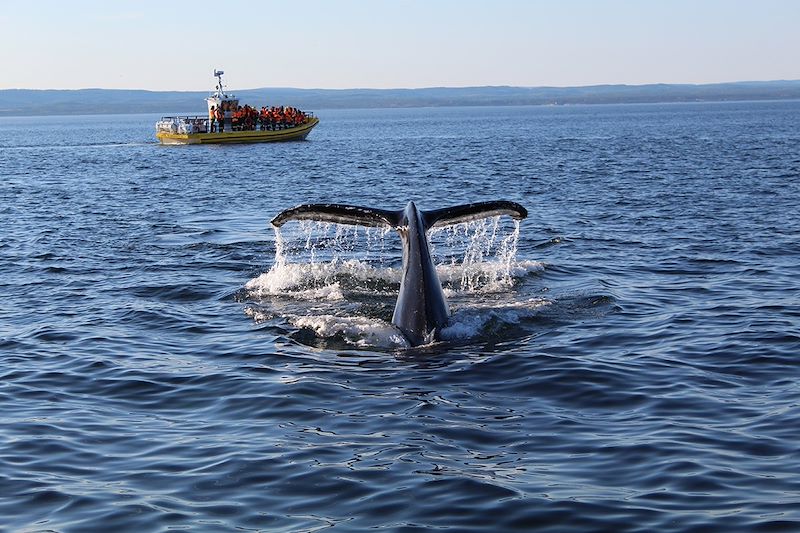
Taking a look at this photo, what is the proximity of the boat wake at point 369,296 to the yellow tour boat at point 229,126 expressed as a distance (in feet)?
206

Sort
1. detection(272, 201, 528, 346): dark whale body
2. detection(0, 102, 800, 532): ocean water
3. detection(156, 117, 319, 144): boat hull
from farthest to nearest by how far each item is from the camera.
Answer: detection(156, 117, 319, 144): boat hull → detection(272, 201, 528, 346): dark whale body → detection(0, 102, 800, 532): ocean water

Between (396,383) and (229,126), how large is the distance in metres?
77.3

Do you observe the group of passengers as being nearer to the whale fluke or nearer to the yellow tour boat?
the yellow tour boat

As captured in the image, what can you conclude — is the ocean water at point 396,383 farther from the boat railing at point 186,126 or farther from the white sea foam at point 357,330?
the boat railing at point 186,126

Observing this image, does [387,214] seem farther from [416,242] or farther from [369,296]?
[369,296]

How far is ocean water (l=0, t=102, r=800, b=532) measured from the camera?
7.83 m

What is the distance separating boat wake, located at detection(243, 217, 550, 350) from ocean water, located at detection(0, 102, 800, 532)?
2.5 inches

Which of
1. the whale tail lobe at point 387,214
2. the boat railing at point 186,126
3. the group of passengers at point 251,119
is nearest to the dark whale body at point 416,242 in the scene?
the whale tail lobe at point 387,214

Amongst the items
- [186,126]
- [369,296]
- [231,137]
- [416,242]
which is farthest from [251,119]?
[416,242]

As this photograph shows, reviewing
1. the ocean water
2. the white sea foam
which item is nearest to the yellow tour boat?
the ocean water

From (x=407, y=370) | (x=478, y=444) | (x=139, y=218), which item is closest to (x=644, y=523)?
(x=478, y=444)

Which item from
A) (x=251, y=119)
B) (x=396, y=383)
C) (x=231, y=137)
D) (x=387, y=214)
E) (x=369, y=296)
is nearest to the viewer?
(x=396, y=383)

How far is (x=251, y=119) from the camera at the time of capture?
85.6m

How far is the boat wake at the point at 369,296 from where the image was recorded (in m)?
13.3
